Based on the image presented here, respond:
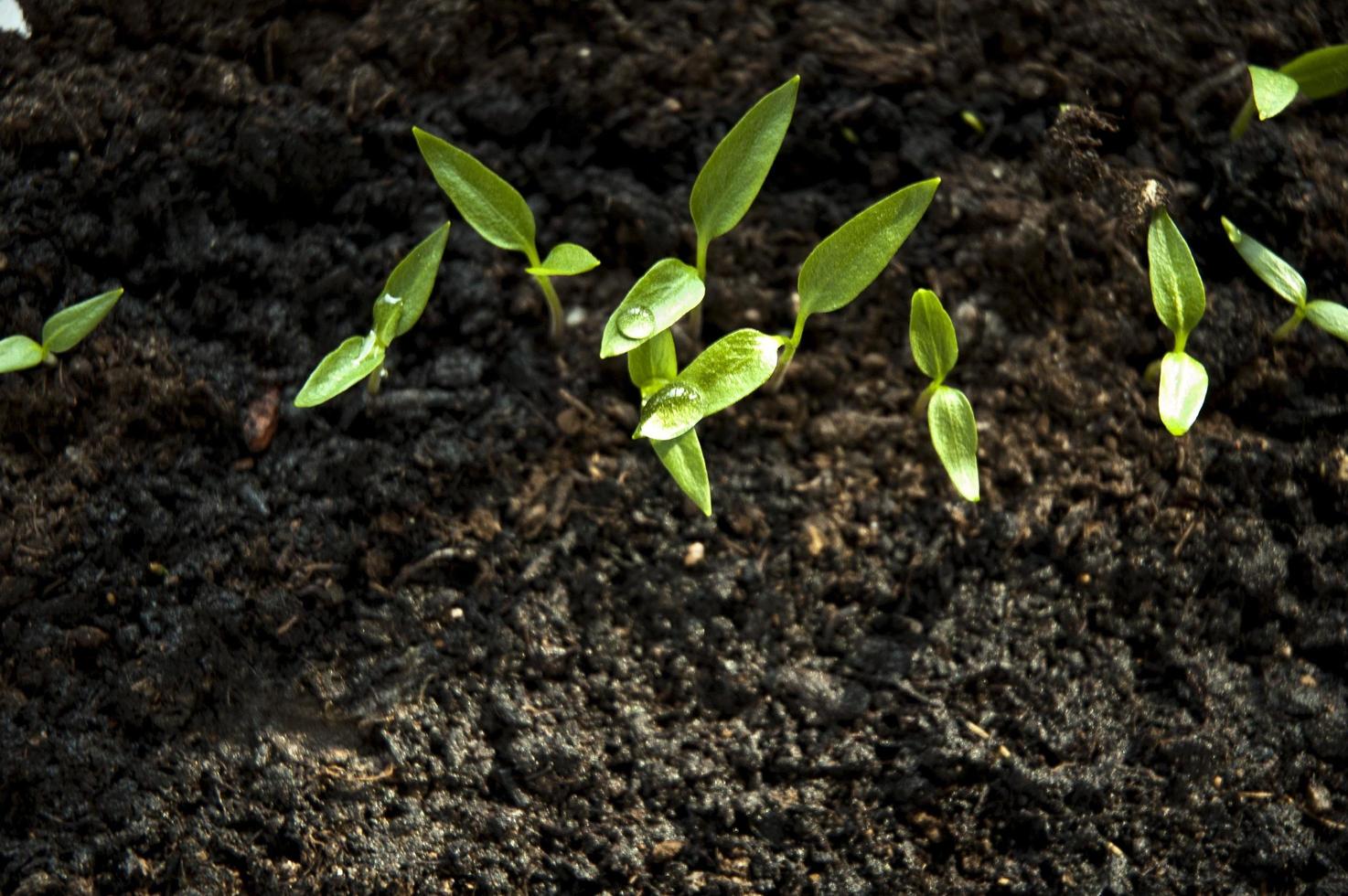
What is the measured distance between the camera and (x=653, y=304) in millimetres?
1077

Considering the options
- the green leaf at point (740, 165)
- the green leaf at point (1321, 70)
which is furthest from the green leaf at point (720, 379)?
the green leaf at point (1321, 70)

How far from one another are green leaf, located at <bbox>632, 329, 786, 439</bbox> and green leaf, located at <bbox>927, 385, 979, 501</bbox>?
18 centimetres

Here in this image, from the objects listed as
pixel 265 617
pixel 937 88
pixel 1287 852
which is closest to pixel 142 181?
pixel 265 617

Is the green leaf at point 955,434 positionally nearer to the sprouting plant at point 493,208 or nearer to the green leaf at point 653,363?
the green leaf at point 653,363

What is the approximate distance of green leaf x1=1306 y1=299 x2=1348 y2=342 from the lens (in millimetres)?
1163

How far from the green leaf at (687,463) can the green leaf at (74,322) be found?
585 mm

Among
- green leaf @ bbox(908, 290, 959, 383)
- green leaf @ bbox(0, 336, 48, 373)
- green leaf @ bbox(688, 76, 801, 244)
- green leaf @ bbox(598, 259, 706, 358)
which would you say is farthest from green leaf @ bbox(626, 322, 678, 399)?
green leaf @ bbox(0, 336, 48, 373)

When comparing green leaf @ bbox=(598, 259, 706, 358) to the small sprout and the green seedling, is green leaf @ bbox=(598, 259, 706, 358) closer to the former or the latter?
the small sprout

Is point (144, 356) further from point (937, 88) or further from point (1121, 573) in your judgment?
point (1121, 573)

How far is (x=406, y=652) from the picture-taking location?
1.13 metres

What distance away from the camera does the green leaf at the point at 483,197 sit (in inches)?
44.1

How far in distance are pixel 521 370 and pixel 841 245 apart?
0.37 metres

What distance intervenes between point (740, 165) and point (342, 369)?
1.46 feet

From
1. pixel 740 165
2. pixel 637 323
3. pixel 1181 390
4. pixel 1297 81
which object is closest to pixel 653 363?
pixel 637 323
